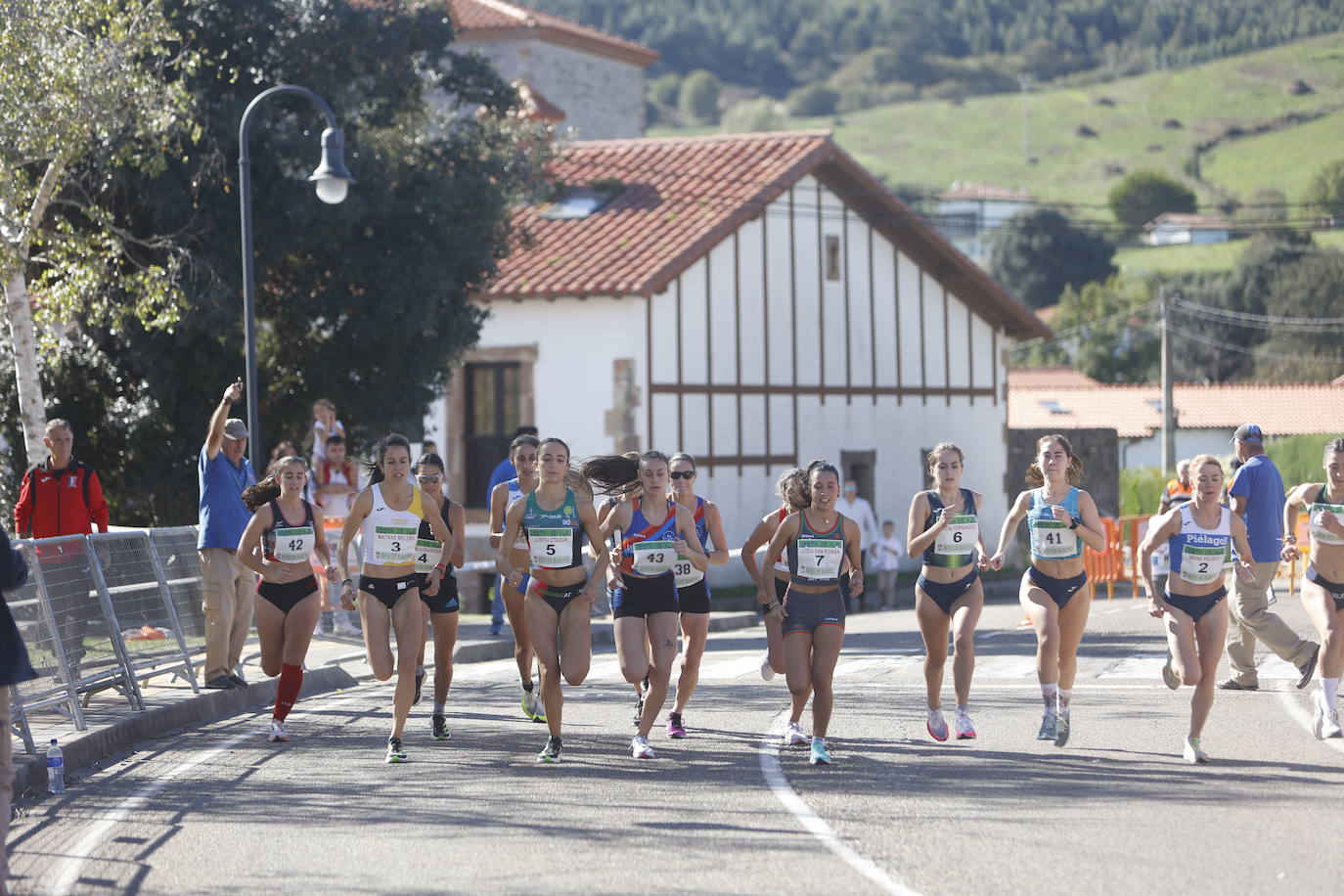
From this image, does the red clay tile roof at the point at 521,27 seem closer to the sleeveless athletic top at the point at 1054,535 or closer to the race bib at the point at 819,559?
the sleeveless athletic top at the point at 1054,535

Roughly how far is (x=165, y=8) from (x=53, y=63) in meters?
4.40

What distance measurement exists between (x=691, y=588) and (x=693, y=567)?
0.27 meters

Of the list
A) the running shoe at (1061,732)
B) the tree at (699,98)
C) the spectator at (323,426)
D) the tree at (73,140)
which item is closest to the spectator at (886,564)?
the spectator at (323,426)

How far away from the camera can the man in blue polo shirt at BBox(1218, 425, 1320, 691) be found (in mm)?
13430

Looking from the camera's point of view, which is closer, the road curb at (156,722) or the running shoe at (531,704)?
the road curb at (156,722)

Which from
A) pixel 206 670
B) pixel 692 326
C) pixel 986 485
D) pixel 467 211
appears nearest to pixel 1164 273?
pixel 986 485

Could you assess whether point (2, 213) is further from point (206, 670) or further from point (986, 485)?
point (986, 485)

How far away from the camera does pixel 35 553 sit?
11305mm

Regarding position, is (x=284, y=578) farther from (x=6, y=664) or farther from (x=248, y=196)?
(x=248, y=196)

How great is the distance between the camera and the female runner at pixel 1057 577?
10883mm

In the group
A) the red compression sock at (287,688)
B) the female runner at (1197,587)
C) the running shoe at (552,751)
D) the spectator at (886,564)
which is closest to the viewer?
the female runner at (1197,587)

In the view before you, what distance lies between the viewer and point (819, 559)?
10.6 m

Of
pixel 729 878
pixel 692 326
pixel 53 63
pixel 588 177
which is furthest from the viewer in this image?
pixel 588 177

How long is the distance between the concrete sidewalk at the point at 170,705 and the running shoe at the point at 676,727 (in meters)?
3.43
